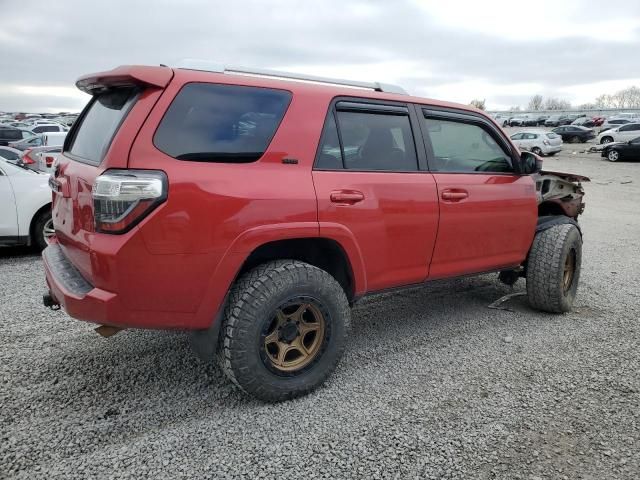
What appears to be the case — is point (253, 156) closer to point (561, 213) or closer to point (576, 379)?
point (576, 379)

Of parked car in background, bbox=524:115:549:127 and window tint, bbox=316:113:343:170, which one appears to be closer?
window tint, bbox=316:113:343:170

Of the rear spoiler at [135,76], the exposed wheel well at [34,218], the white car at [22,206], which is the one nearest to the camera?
the rear spoiler at [135,76]

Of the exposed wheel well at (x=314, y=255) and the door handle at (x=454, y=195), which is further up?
the door handle at (x=454, y=195)

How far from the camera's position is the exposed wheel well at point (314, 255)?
2.89 meters

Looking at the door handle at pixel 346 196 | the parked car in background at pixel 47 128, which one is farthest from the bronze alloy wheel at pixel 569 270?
the parked car in background at pixel 47 128

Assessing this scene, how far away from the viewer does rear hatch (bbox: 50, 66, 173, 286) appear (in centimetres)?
244

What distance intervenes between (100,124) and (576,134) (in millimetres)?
42264

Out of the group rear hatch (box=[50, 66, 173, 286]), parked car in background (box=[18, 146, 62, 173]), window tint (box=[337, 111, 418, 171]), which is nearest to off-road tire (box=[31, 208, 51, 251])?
parked car in background (box=[18, 146, 62, 173])

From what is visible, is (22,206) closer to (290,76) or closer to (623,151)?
(290,76)

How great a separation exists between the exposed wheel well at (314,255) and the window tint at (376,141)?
0.53 metres

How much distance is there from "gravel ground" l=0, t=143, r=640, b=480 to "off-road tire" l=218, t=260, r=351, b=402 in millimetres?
133

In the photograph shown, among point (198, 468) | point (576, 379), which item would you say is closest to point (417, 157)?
point (576, 379)

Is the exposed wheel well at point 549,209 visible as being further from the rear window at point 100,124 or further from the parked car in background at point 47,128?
the parked car in background at point 47,128

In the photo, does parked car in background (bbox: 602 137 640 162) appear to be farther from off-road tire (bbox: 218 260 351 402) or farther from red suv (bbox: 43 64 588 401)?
off-road tire (bbox: 218 260 351 402)
